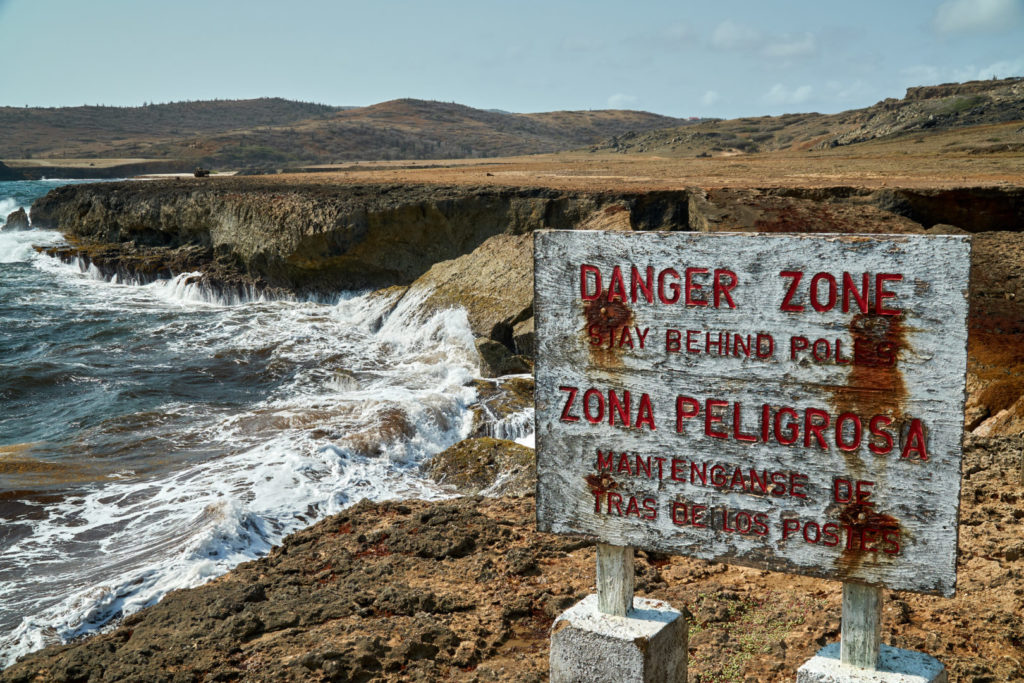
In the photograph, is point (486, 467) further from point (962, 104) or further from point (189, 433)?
point (962, 104)

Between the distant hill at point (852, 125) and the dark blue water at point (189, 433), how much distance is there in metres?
18.3

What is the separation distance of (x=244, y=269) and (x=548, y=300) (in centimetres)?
1815

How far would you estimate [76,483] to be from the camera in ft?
28.8

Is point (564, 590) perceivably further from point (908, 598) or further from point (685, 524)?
point (685, 524)

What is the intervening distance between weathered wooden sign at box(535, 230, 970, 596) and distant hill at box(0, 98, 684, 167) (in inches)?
3700

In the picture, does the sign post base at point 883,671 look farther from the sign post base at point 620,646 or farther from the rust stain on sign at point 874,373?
the rust stain on sign at point 874,373

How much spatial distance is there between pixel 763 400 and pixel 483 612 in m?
2.63

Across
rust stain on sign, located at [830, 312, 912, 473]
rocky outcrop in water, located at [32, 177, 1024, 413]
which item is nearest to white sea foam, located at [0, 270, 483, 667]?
rocky outcrop in water, located at [32, 177, 1024, 413]

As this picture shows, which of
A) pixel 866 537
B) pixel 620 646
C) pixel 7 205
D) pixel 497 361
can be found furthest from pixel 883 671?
pixel 7 205

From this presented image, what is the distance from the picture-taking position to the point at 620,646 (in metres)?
3.13

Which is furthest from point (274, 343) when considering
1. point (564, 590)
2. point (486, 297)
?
point (564, 590)

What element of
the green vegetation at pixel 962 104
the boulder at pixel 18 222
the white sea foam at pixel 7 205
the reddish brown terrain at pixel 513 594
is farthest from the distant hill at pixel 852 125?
the white sea foam at pixel 7 205

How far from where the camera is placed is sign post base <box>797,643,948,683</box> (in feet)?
8.89

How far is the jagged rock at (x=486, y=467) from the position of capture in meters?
7.68
